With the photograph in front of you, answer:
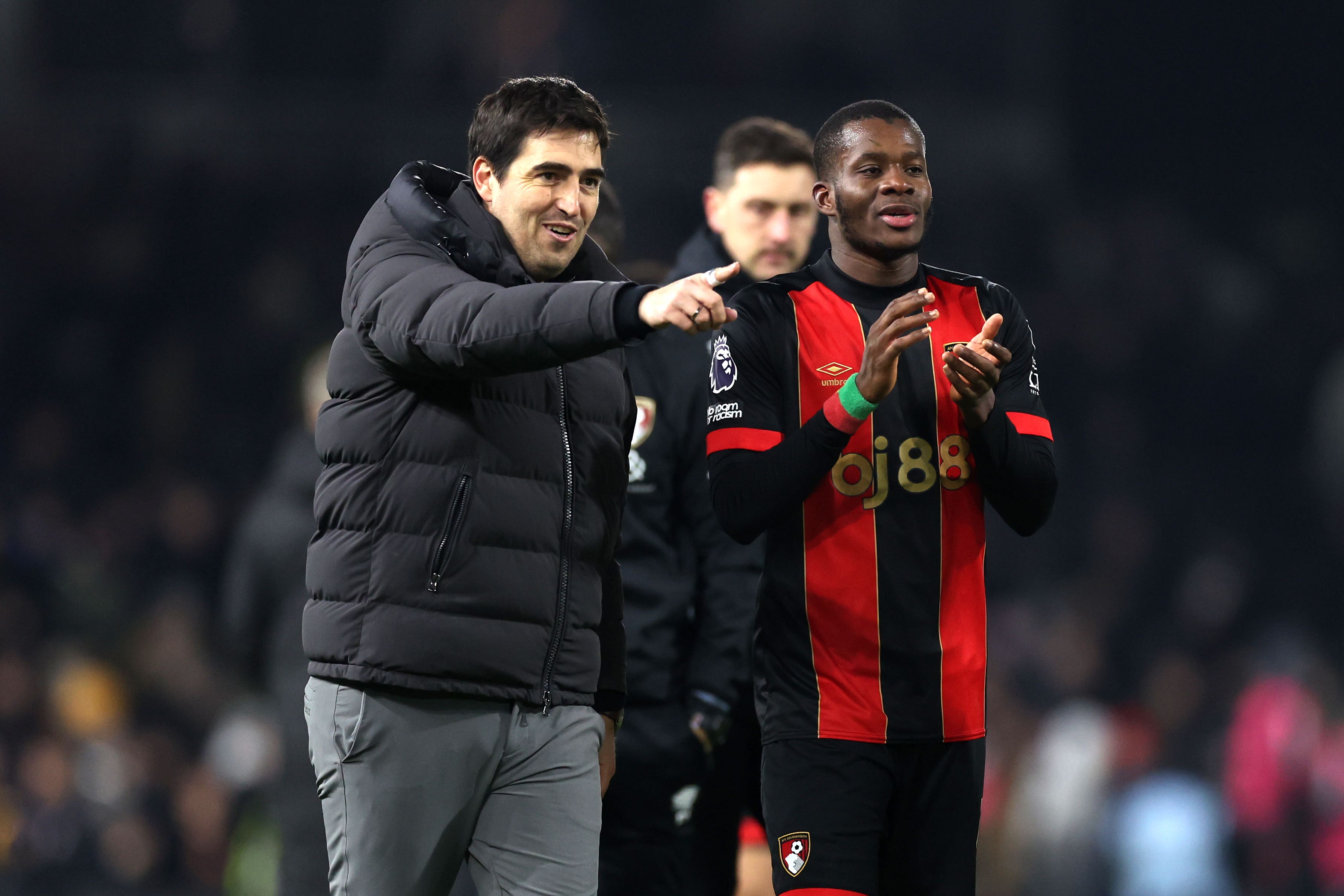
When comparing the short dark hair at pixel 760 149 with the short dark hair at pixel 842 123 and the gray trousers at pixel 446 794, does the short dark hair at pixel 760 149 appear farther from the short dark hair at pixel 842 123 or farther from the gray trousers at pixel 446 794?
the gray trousers at pixel 446 794

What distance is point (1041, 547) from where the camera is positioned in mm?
10727

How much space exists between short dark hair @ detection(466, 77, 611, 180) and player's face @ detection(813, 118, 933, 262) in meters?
0.55

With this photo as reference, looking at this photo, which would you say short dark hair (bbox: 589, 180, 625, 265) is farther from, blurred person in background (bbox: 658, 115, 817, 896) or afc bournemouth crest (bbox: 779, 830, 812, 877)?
afc bournemouth crest (bbox: 779, 830, 812, 877)

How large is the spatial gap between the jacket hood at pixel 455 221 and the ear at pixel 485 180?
1 centimetres

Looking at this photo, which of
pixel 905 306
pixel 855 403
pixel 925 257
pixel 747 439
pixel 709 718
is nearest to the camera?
pixel 905 306

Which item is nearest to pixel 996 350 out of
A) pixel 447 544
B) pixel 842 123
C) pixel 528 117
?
pixel 842 123

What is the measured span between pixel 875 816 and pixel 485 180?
1.52 meters

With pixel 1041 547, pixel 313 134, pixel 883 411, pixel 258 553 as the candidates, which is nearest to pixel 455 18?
pixel 313 134

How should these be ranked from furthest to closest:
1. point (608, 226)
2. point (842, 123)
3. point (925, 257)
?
point (925, 257), point (608, 226), point (842, 123)

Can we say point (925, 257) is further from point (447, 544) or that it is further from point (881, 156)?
point (447, 544)

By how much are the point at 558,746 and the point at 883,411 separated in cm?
97

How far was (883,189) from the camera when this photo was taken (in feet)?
11.8

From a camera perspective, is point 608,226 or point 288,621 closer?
point 608,226

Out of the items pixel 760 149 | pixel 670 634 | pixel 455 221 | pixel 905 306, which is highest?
pixel 760 149
